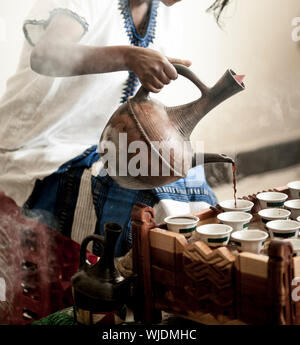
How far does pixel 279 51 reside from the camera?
2.30 meters

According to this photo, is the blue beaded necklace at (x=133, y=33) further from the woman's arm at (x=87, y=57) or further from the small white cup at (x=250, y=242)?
the small white cup at (x=250, y=242)

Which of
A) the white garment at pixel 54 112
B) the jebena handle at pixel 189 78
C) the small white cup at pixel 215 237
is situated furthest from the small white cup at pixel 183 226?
the white garment at pixel 54 112

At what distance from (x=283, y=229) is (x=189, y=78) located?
1.61 ft

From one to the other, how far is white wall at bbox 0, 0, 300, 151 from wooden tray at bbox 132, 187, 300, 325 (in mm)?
775

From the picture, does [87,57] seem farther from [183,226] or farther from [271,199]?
[271,199]

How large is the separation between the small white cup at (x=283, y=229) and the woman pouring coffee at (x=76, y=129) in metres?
0.35

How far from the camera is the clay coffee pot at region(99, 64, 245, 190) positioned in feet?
4.43

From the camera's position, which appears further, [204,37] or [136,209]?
[204,37]

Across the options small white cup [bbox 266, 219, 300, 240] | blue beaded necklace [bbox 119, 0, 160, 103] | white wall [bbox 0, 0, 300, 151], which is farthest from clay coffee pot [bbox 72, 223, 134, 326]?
white wall [bbox 0, 0, 300, 151]

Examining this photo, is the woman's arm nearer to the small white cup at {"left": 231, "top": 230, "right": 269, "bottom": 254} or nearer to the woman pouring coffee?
the woman pouring coffee

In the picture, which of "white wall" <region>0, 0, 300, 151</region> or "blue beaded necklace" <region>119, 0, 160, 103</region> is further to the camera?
"white wall" <region>0, 0, 300, 151</region>
